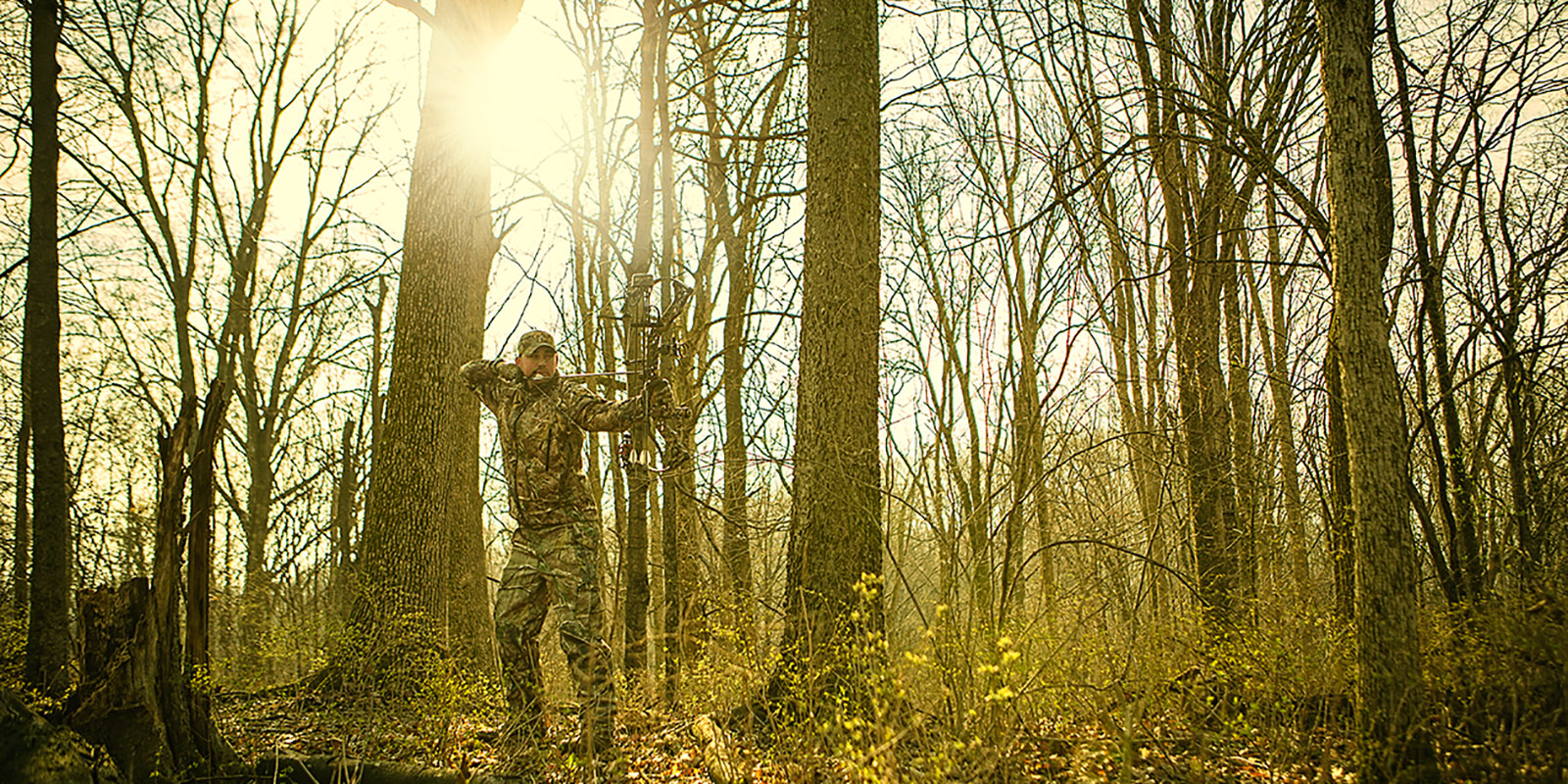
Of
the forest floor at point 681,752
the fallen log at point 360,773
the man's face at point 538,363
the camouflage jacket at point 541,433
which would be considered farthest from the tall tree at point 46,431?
the man's face at point 538,363

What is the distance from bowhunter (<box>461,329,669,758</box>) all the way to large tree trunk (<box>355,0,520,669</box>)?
4.31 feet

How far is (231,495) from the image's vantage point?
603 inches

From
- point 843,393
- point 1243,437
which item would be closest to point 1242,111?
point 1243,437

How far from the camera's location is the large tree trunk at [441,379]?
6.40 metres

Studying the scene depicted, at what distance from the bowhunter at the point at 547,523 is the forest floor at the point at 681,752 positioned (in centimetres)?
31

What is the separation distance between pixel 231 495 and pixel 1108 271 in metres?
15.6

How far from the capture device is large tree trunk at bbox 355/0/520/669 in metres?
6.40

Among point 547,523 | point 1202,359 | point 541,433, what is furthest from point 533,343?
point 1202,359

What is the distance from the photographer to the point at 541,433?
5.45m

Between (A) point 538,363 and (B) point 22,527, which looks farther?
(B) point 22,527

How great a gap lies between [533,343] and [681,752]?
8.97 feet

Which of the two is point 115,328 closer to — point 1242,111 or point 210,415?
point 210,415

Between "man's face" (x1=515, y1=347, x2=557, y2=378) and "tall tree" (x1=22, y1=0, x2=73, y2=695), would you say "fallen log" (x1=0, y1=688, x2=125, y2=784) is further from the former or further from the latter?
"tall tree" (x1=22, y1=0, x2=73, y2=695)

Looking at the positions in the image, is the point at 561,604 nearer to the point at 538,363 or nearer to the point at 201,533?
the point at 538,363
